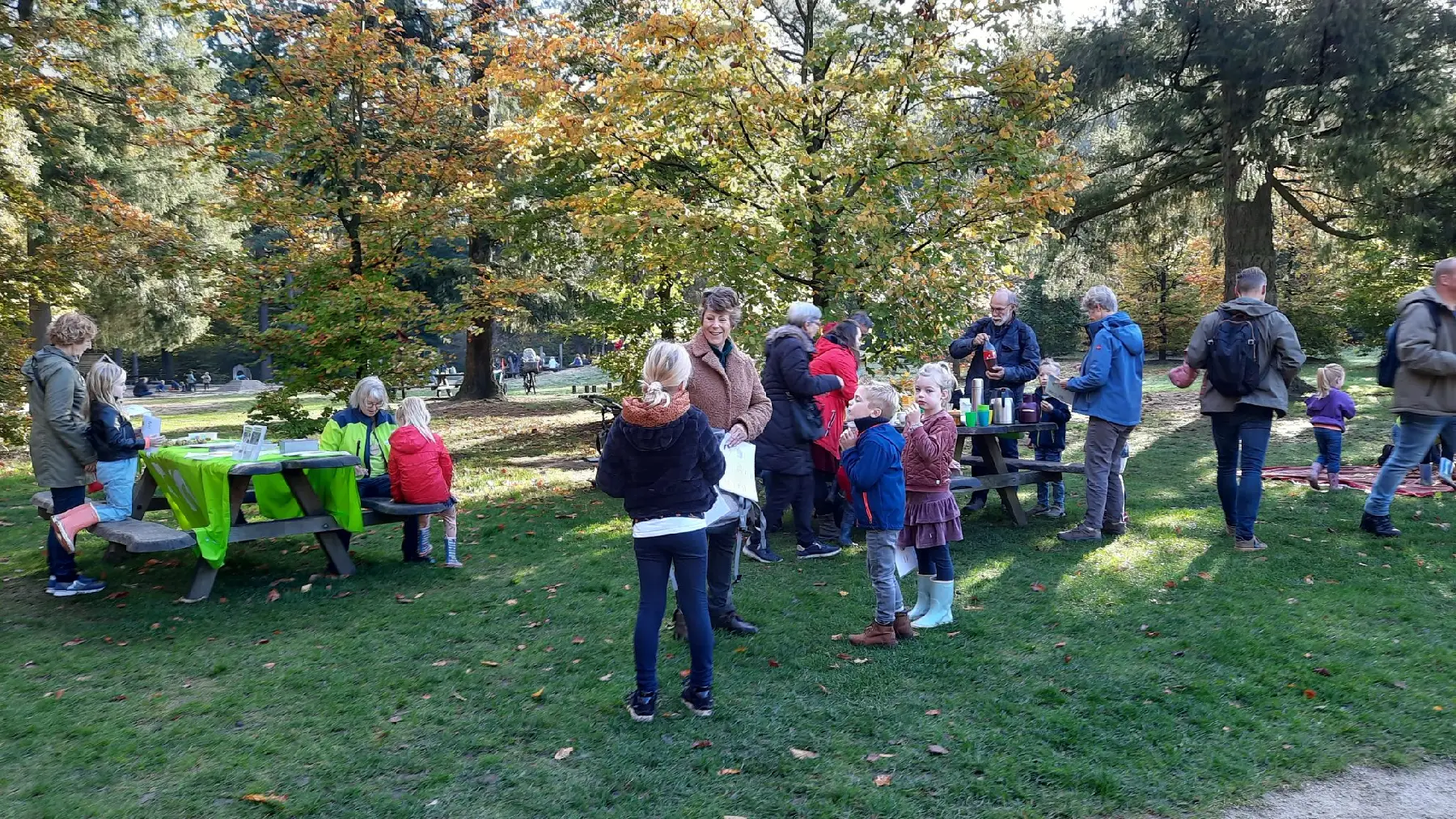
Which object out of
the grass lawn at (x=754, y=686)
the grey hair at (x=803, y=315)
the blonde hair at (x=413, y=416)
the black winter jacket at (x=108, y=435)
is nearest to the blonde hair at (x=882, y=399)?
the grass lawn at (x=754, y=686)

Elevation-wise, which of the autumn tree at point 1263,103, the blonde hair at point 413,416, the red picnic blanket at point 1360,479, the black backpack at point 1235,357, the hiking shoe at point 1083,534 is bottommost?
the hiking shoe at point 1083,534

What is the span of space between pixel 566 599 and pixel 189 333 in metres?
22.8

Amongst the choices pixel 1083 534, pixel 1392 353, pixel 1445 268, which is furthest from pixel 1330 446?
pixel 1083 534

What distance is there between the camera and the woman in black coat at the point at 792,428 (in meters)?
6.69

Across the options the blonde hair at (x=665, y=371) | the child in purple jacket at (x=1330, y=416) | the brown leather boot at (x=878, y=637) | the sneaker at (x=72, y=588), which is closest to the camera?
the blonde hair at (x=665, y=371)

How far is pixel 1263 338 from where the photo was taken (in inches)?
263

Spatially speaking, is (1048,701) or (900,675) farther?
(900,675)

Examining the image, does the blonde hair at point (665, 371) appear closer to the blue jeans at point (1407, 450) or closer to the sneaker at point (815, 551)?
the sneaker at point (815, 551)

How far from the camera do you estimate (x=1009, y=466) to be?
825cm

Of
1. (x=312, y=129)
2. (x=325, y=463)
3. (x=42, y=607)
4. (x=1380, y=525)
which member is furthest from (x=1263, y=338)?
(x=312, y=129)

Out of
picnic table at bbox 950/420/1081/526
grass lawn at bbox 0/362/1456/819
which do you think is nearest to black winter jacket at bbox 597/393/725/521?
grass lawn at bbox 0/362/1456/819

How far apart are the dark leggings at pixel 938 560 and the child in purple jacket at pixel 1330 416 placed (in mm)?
5541

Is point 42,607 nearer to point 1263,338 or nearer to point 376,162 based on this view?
point 376,162

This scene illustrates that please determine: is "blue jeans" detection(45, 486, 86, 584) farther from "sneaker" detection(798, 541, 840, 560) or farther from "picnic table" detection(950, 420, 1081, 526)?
"picnic table" detection(950, 420, 1081, 526)
